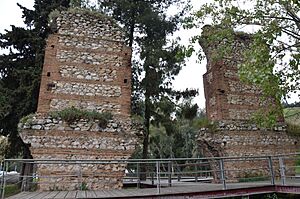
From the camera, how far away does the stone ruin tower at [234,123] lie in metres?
14.2

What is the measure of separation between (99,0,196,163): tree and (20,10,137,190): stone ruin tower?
2957 mm

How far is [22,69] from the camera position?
1548 cm

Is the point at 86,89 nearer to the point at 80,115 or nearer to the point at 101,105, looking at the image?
the point at 101,105

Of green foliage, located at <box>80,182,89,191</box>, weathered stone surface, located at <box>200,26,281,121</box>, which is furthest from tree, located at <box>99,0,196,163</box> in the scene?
green foliage, located at <box>80,182,89,191</box>

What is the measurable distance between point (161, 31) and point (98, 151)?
360 inches

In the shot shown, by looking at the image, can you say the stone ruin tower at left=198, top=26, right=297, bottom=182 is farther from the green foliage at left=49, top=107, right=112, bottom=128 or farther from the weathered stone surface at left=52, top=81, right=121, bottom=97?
the green foliage at left=49, top=107, right=112, bottom=128

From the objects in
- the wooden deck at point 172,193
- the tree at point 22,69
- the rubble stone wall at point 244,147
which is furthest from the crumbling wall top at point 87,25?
the wooden deck at point 172,193

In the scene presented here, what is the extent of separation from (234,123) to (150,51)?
6104 mm

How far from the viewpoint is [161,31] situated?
17.1 metres

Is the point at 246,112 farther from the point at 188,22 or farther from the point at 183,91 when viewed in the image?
the point at 188,22

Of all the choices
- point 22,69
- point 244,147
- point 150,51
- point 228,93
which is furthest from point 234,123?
point 22,69

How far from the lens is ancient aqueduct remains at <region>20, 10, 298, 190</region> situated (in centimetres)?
1097

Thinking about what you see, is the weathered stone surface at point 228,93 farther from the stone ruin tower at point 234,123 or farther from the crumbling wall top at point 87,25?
the crumbling wall top at point 87,25

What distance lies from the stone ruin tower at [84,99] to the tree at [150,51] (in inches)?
116
